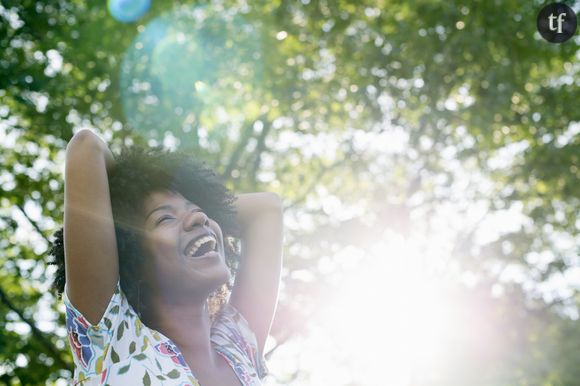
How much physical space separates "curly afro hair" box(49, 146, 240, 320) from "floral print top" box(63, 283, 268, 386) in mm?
170

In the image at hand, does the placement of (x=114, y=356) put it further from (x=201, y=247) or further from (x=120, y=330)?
(x=201, y=247)

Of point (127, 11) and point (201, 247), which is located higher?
point (201, 247)

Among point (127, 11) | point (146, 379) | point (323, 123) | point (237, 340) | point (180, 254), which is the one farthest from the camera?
point (323, 123)

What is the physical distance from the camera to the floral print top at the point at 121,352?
6.77 ft

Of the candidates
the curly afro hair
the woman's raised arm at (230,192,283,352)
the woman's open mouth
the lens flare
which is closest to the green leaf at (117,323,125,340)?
the curly afro hair

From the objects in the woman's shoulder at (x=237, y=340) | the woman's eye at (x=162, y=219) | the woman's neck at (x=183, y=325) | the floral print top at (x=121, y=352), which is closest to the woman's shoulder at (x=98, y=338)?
the floral print top at (x=121, y=352)

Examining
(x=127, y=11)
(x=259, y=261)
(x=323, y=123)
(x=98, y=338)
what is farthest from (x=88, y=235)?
(x=323, y=123)

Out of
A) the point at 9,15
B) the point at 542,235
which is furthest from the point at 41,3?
the point at 542,235

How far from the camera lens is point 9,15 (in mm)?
7773

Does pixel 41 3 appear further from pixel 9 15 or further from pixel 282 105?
pixel 282 105

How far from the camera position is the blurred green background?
864cm

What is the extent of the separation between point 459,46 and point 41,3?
17.1 ft

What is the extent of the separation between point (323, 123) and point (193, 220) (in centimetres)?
874

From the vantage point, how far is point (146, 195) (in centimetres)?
253
